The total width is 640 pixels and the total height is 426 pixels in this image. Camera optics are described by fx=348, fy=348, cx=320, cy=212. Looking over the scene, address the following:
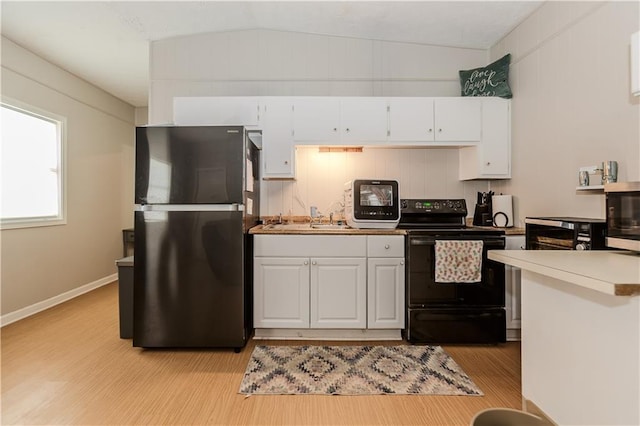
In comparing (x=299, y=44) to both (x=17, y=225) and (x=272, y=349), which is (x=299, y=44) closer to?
(x=272, y=349)

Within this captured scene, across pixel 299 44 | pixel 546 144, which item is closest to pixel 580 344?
pixel 546 144

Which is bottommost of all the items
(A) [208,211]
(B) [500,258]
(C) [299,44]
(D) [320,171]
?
(B) [500,258]

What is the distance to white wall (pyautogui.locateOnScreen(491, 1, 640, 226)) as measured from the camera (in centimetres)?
203

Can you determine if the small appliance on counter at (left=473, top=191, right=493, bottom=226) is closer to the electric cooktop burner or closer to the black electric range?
the electric cooktop burner

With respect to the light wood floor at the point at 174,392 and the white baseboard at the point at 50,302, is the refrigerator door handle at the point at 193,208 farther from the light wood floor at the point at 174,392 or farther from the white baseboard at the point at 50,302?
the white baseboard at the point at 50,302

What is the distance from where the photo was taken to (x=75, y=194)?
4160mm

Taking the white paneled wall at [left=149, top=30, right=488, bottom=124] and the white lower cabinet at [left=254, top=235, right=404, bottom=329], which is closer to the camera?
the white lower cabinet at [left=254, top=235, right=404, bottom=329]

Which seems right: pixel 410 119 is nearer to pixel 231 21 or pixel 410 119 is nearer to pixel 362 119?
pixel 362 119

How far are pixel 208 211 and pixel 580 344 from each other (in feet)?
7.50

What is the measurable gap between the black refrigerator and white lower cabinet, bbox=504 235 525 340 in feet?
6.89

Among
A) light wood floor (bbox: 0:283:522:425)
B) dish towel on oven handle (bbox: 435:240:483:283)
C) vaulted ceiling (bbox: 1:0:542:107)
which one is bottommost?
light wood floor (bbox: 0:283:522:425)

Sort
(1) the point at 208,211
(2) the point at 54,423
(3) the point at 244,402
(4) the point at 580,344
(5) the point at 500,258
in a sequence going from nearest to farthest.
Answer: (4) the point at 580,344 < (5) the point at 500,258 < (2) the point at 54,423 < (3) the point at 244,402 < (1) the point at 208,211

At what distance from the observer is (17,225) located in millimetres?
3357

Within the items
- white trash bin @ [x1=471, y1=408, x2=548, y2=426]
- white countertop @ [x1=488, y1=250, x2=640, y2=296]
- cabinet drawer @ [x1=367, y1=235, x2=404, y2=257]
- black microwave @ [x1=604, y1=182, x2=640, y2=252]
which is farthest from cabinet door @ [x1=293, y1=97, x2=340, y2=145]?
white trash bin @ [x1=471, y1=408, x2=548, y2=426]
